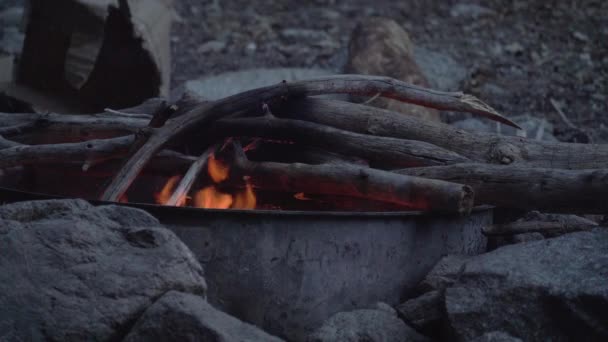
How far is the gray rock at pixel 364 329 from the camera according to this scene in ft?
7.32

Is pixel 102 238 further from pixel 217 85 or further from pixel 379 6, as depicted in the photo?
pixel 379 6

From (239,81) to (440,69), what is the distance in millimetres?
1765

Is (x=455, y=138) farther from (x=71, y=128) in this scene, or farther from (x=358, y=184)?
(x=71, y=128)

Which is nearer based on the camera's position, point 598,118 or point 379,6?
point 598,118

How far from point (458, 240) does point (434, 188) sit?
327 millimetres

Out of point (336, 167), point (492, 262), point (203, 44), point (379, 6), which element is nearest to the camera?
point (492, 262)

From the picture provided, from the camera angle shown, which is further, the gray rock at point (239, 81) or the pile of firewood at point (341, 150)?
the gray rock at point (239, 81)

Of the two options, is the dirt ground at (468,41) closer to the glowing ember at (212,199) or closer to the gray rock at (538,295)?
the glowing ember at (212,199)

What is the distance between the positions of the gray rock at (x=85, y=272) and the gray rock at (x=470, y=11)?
672 centimetres

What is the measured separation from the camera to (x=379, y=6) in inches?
337

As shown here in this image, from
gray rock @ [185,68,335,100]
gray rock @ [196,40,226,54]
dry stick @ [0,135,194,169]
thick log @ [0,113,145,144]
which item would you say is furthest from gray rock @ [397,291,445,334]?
gray rock @ [196,40,226,54]

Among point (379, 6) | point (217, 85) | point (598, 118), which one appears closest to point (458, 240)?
point (217, 85)

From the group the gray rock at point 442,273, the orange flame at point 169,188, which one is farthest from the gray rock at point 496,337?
the orange flame at point 169,188

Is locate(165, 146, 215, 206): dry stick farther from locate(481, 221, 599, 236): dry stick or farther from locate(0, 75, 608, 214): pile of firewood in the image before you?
locate(481, 221, 599, 236): dry stick
